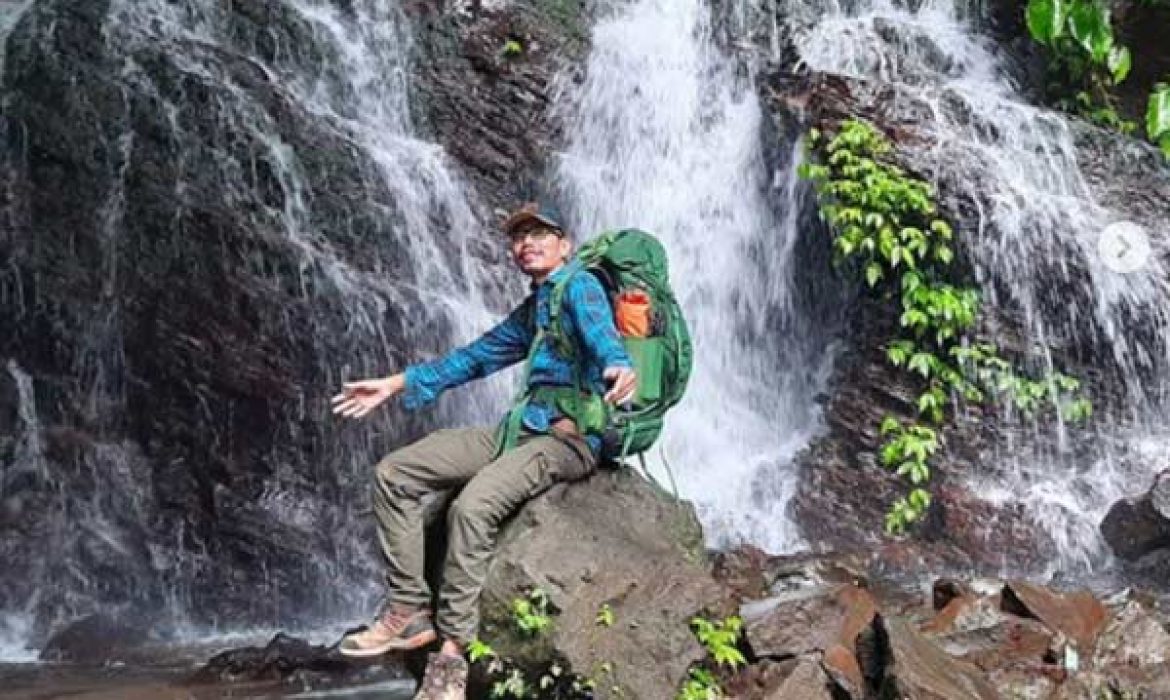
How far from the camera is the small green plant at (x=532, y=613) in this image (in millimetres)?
4453

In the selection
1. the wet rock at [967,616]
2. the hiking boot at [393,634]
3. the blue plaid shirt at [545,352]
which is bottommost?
the wet rock at [967,616]

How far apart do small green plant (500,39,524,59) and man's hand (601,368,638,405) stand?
29.9 ft

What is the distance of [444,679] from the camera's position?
4.43 m

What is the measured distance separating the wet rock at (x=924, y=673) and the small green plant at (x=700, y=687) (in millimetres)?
640

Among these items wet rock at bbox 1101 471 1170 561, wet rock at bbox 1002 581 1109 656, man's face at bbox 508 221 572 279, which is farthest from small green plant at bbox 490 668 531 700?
wet rock at bbox 1101 471 1170 561

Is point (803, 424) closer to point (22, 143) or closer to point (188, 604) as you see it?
point (188, 604)

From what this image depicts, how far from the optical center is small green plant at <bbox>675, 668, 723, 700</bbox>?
14.8 feet

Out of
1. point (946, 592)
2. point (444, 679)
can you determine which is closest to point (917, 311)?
point (946, 592)

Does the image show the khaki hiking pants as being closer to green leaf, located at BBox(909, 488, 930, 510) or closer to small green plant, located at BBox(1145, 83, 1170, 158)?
small green plant, located at BBox(1145, 83, 1170, 158)

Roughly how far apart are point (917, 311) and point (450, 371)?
21.8 feet

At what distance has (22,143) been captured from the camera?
11.1 metres

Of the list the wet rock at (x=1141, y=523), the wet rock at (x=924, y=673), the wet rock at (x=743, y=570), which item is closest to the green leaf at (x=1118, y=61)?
the wet rock at (x=924, y=673)

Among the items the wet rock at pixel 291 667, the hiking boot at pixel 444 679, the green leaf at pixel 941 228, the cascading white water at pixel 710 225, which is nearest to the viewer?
the hiking boot at pixel 444 679

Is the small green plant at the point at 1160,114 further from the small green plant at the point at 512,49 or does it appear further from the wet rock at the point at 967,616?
the small green plant at the point at 512,49
